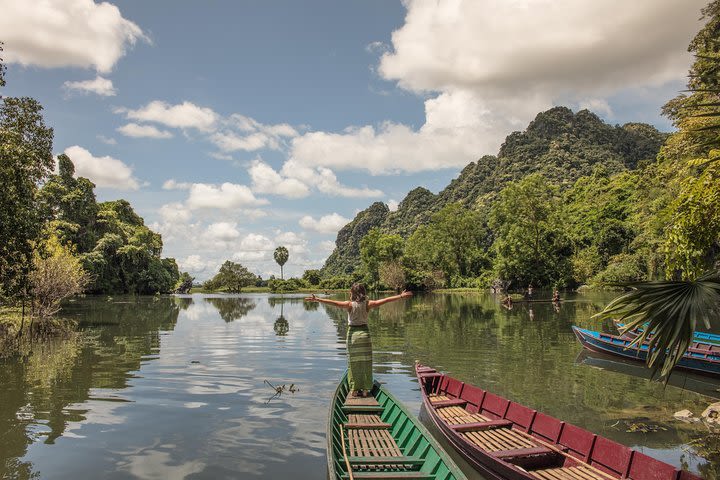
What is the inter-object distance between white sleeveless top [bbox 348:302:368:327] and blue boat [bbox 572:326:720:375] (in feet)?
28.6

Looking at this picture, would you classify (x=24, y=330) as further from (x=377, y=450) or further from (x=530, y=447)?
(x=530, y=447)

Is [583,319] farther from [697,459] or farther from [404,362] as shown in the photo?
[697,459]

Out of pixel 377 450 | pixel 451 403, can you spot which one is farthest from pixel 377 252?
pixel 377 450

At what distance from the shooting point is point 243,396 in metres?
15.8

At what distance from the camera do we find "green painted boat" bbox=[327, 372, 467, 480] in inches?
301

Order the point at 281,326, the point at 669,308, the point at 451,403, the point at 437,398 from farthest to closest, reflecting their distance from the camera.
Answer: the point at 281,326 → the point at 437,398 → the point at 451,403 → the point at 669,308

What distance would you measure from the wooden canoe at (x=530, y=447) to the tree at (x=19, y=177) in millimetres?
18115

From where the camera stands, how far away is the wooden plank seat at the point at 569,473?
7840 mm

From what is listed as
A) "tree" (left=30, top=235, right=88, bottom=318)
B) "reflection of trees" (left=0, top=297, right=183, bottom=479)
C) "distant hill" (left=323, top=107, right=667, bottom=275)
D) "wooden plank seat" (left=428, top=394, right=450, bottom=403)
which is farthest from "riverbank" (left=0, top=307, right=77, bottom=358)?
"distant hill" (left=323, top=107, right=667, bottom=275)

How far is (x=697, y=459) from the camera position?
32.8 feet

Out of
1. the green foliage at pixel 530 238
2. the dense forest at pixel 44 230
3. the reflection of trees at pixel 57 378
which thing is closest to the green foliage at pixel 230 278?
the dense forest at pixel 44 230

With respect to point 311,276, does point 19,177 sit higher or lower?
higher

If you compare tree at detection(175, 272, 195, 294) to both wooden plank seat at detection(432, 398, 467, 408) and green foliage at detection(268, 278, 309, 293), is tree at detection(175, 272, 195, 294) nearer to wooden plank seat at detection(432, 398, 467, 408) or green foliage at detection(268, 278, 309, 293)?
green foliage at detection(268, 278, 309, 293)

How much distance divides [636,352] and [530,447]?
15.7 m
